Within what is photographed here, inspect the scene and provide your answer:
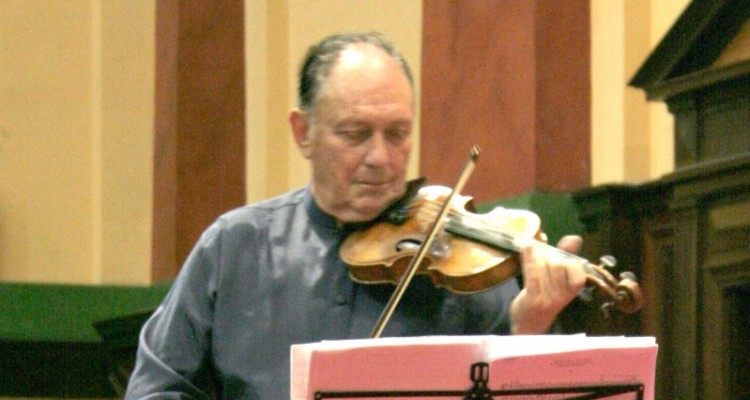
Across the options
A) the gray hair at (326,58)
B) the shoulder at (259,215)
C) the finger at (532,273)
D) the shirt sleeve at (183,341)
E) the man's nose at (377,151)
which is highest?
the gray hair at (326,58)

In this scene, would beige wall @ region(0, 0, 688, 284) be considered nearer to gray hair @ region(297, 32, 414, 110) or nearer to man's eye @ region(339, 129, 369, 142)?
gray hair @ region(297, 32, 414, 110)

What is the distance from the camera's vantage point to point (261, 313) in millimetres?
2307

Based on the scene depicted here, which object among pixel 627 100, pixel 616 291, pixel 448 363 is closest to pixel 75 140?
pixel 627 100

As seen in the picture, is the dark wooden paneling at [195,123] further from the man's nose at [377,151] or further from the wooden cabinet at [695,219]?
the man's nose at [377,151]

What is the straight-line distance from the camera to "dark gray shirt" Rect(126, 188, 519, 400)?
2268 millimetres

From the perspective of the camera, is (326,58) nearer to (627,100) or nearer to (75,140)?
(627,100)

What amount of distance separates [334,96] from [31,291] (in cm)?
461

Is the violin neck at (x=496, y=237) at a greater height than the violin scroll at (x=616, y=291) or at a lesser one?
greater

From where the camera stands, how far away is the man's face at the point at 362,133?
Result: 7.65 feet

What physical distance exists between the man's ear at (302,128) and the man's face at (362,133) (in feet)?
0.12

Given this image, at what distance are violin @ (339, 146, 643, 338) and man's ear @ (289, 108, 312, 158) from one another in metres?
0.18

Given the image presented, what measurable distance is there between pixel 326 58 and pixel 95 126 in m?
5.28

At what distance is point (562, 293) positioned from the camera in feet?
7.35

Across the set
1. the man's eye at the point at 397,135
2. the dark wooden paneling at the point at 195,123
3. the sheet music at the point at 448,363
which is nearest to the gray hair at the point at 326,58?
the man's eye at the point at 397,135
